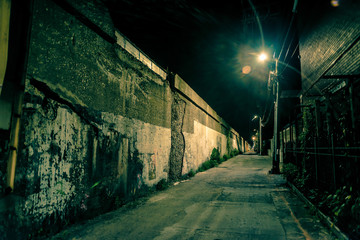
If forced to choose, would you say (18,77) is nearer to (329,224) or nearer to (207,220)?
(207,220)

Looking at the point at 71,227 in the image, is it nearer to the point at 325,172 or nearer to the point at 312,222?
the point at 312,222

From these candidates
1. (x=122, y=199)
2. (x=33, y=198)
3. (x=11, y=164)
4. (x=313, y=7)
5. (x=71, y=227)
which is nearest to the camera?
(x=11, y=164)

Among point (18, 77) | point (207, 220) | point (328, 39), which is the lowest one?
point (207, 220)

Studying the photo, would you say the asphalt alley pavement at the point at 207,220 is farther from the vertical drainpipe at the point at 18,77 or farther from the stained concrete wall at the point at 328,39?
the stained concrete wall at the point at 328,39

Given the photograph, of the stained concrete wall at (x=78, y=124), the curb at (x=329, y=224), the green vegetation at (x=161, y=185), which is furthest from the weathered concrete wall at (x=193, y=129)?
the curb at (x=329, y=224)

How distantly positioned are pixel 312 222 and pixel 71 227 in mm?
4352

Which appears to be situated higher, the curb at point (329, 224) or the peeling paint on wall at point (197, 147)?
the peeling paint on wall at point (197, 147)

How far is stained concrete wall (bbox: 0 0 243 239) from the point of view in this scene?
9.64 feet

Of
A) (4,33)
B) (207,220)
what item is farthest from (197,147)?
(4,33)

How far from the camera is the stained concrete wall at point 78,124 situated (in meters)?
2.94

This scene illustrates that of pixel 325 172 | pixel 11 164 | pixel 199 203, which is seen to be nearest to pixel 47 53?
pixel 11 164

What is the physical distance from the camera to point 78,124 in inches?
149

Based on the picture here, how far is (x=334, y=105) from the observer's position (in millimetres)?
4418

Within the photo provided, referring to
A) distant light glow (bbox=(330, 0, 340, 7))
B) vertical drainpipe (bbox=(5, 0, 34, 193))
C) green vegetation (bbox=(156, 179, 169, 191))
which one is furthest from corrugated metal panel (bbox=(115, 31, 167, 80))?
distant light glow (bbox=(330, 0, 340, 7))
